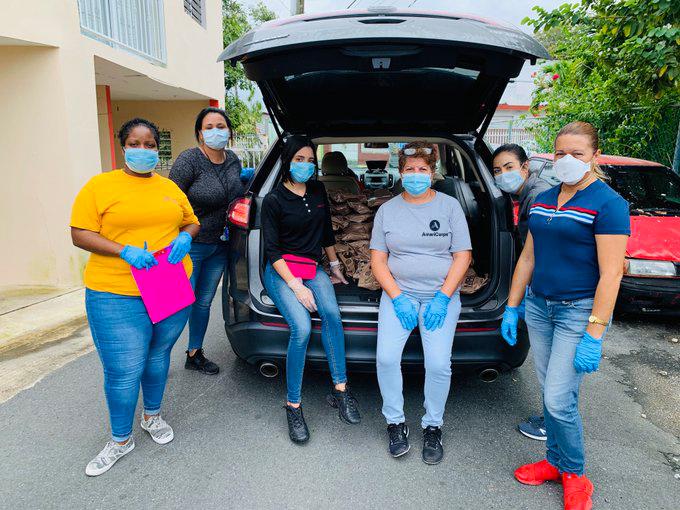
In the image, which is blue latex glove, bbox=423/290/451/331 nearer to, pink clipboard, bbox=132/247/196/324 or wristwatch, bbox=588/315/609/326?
wristwatch, bbox=588/315/609/326

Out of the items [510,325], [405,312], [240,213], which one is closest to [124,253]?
[240,213]

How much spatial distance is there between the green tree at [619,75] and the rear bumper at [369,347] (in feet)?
13.1

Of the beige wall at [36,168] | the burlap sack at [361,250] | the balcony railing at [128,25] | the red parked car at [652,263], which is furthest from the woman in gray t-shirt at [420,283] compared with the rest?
the balcony railing at [128,25]

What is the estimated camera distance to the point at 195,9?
34.0 feet

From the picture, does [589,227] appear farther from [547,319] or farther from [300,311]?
[300,311]

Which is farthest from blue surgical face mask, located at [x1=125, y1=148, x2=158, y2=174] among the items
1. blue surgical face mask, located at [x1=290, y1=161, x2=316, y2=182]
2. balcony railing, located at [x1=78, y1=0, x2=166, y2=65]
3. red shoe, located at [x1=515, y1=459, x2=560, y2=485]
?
balcony railing, located at [x1=78, y1=0, x2=166, y2=65]

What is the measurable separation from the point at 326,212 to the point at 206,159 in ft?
3.00

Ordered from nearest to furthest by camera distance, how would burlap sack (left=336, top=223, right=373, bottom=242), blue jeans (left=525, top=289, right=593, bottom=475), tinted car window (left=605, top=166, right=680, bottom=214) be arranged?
blue jeans (left=525, top=289, right=593, bottom=475)
burlap sack (left=336, top=223, right=373, bottom=242)
tinted car window (left=605, top=166, right=680, bottom=214)

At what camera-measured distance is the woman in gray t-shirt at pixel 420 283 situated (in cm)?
271

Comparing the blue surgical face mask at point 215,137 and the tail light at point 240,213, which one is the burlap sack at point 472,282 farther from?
the blue surgical face mask at point 215,137

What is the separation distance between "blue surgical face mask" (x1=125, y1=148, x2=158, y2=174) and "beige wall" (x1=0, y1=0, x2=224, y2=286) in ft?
11.7

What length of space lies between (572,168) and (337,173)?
Answer: 126 inches

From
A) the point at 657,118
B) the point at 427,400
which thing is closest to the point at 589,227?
the point at 427,400

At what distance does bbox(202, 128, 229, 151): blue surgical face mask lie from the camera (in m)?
3.30
